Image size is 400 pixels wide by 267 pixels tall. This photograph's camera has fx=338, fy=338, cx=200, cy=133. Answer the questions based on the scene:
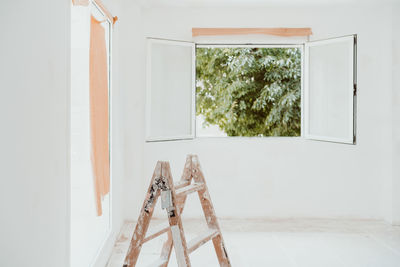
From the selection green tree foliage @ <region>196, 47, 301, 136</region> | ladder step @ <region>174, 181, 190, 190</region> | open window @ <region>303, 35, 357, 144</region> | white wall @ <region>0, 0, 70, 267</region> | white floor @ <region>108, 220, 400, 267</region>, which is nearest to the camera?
white wall @ <region>0, 0, 70, 267</region>

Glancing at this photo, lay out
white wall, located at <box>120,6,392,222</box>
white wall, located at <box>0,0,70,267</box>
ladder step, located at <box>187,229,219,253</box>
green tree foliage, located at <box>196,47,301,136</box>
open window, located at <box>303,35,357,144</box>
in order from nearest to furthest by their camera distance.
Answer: white wall, located at <box>0,0,70,267</box> < ladder step, located at <box>187,229,219,253</box> < open window, located at <box>303,35,357,144</box> < white wall, located at <box>120,6,392,222</box> < green tree foliage, located at <box>196,47,301,136</box>

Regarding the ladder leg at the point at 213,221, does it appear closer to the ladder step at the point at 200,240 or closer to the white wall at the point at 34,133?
the ladder step at the point at 200,240

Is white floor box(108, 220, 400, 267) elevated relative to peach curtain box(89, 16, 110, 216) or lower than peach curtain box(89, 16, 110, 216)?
lower

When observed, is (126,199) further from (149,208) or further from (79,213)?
(149,208)

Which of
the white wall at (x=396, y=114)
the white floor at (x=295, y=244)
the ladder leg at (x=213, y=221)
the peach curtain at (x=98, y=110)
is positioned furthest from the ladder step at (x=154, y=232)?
the white wall at (x=396, y=114)

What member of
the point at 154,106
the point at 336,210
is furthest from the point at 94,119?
the point at 336,210

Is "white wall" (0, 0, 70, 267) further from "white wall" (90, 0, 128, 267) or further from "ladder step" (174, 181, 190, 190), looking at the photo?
"white wall" (90, 0, 128, 267)

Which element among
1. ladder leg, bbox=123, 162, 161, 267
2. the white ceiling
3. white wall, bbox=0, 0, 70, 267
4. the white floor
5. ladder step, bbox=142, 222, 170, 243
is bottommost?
the white floor

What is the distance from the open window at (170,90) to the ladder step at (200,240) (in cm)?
Result: 176

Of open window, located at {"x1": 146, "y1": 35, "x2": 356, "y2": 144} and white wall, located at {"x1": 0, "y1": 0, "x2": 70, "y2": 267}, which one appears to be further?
open window, located at {"x1": 146, "y1": 35, "x2": 356, "y2": 144}

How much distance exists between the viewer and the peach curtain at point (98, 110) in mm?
2357

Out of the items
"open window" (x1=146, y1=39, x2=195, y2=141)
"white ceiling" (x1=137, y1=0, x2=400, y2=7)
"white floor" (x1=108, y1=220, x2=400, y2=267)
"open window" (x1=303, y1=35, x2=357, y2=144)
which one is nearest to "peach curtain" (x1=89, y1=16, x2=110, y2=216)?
"white floor" (x1=108, y1=220, x2=400, y2=267)

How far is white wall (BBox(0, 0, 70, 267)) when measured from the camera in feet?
3.79

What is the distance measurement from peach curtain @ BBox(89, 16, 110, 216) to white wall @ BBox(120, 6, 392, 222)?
1.13 m
